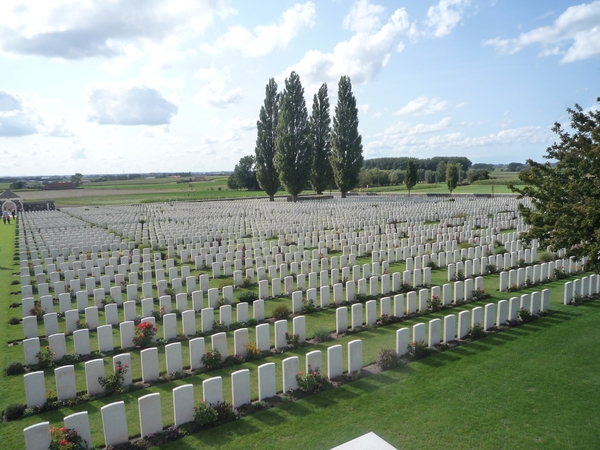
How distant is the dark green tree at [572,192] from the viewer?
7137 mm

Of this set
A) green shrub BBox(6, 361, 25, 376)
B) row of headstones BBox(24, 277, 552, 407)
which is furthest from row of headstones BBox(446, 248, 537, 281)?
green shrub BBox(6, 361, 25, 376)

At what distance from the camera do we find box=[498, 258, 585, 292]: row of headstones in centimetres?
1231

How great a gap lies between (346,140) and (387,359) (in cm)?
4584

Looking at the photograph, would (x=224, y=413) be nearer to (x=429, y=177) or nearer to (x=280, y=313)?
(x=280, y=313)

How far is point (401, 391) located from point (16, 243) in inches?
1039

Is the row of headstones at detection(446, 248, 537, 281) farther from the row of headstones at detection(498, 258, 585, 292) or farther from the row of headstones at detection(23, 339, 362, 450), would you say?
the row of headstones at detection(23, 339, 362, 450)

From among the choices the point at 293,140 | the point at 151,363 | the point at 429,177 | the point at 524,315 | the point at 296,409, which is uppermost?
the point at 293,140

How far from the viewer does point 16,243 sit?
24.9 metres

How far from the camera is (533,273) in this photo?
12875 mm

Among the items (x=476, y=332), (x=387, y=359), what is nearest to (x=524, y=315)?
(x=476, y=332)

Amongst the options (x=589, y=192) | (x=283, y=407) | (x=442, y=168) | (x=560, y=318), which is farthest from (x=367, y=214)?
(x=442, y=168)

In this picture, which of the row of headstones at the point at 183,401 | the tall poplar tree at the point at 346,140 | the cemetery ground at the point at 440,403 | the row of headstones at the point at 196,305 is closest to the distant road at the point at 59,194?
the tall poplar tree at the point at 346,140

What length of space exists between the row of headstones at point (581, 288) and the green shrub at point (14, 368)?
12.8 metres

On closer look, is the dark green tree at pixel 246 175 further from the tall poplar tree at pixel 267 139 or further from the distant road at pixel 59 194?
the tall poplar tree at pixel 267 139
